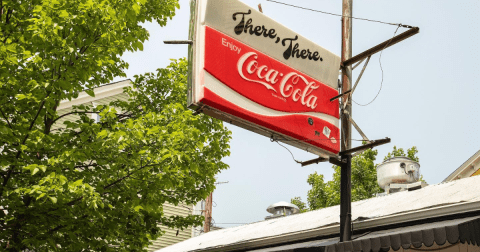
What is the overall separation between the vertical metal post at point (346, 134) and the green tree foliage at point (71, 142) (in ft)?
8.03

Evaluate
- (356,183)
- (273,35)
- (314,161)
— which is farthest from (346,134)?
(356,183)

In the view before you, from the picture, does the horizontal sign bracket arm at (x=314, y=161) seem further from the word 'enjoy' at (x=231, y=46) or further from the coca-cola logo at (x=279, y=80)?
the word 'enjoy' at (x=231, y=46)

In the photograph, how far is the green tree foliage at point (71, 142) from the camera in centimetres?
782

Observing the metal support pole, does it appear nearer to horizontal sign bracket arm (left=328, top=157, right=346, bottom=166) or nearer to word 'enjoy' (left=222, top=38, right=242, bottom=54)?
horizontal sign bracket arm (left=328, top=157, right=346, bottom=166)

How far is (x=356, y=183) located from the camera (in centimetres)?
2686

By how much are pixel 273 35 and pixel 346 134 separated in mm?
1982

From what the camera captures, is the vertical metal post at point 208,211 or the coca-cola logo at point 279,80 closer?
the coca-cola logo at point 279,80

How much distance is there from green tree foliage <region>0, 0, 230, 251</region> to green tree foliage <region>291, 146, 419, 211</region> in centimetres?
1865

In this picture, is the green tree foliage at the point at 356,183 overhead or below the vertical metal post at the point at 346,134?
overhead

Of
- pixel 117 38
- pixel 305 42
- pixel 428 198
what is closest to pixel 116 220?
pixel 117 38

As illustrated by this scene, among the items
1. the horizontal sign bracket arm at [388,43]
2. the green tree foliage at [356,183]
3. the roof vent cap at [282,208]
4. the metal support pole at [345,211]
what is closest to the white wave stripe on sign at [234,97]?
the metal support pole at [345,211]

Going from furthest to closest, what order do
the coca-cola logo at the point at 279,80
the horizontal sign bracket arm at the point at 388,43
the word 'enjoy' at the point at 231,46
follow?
the horizontal sign bracket arm at the point at 388,43
the coca-cola logo at the point at 279,80
the word 'enjoy' at the point at 231,46

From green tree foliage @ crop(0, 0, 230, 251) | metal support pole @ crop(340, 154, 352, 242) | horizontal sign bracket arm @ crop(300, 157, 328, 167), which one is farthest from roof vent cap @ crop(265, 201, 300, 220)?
metal support pole @ crop(340, 154, 352, 242)

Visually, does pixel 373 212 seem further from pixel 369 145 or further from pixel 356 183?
pixel 356 183
